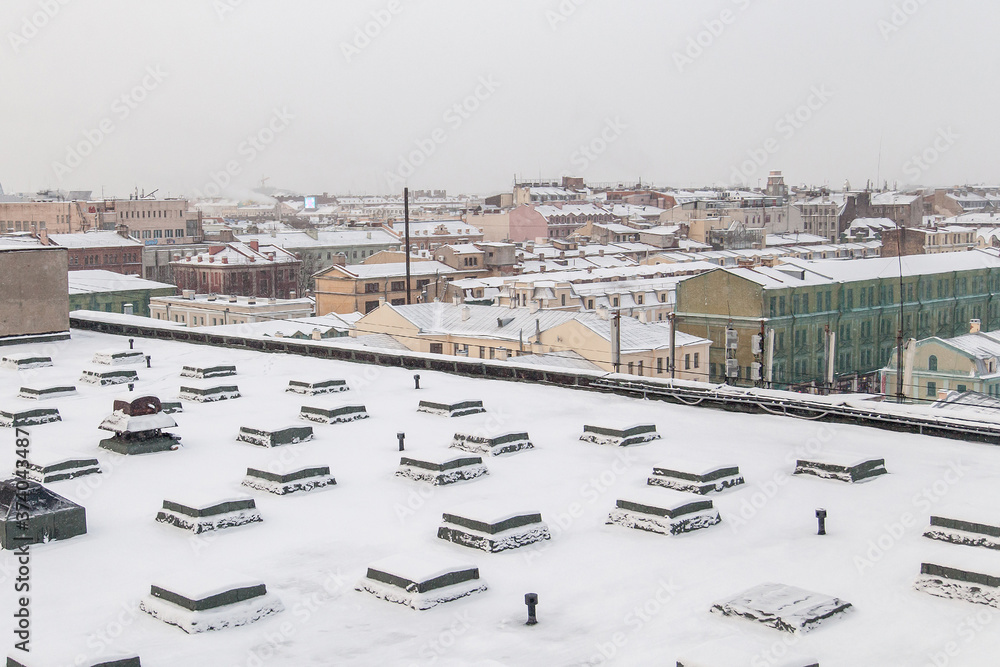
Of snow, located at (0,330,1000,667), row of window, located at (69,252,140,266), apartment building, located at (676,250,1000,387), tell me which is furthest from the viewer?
row of window, located at (69,252,140,266)

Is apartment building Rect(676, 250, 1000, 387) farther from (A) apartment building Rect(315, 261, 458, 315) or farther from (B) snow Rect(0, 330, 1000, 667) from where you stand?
(B) snow Rect(0, 330, 1000, 667)

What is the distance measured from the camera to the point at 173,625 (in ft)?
26.2

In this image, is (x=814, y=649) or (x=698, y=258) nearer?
(x=814, y=649)

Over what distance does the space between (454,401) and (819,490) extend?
6.09 metres

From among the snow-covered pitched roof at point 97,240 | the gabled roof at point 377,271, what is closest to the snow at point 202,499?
the gabled roof at point 377,271

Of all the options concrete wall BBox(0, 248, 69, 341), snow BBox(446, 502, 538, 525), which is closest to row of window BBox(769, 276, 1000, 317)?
concrete wall BBox(0, 248, 69, 341)

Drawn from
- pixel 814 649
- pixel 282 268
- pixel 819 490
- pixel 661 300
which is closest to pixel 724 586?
pixel 814 649

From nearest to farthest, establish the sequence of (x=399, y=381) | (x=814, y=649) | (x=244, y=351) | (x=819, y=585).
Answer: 1. (x=814, y=649)
2. (x=819, y=585)
3. (x=399, y=381)
4. (x=244, y=351)

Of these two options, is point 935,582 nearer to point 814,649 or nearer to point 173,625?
point 814,649

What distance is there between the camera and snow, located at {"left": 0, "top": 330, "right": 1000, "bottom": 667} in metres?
7.61

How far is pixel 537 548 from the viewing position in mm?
9672

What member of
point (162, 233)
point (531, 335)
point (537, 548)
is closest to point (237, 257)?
point (162, 233)

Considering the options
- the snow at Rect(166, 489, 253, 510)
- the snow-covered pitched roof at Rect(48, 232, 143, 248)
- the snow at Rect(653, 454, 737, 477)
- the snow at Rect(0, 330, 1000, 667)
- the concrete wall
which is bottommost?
the snow-covered pitched roof at Rect(48, 232, 143, 248)

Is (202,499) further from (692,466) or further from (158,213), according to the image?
(158,213)
